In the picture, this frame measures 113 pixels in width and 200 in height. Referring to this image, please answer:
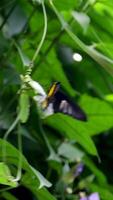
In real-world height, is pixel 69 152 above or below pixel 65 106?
below

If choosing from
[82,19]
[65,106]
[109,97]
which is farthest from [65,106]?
[109,97]

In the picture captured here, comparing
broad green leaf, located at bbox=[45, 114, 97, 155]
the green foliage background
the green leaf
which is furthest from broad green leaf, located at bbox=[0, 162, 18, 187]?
broad green leaf, located at bbox=[45, 114, 97, 155]

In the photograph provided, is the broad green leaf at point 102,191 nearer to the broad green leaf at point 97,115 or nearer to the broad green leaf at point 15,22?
the broad green leaf at point 97,115

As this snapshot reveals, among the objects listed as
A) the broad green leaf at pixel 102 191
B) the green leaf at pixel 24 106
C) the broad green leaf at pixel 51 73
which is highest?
the green leaf at pixel 24 106

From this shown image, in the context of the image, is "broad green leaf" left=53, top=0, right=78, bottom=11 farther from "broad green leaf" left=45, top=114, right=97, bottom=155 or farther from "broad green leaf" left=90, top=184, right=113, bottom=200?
"broad green leaf" left=90, top=184, right=113, bottom=200

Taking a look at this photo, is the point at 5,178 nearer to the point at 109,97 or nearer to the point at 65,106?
the point at 65,106

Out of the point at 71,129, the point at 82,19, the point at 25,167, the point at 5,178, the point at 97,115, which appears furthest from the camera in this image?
the point at 97,115

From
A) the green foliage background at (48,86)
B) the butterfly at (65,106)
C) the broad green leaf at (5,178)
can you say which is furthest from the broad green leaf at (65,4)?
the broad green leaf at (5,178)

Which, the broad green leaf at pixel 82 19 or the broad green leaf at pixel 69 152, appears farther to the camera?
the broad green leaf at pixel 69 152
